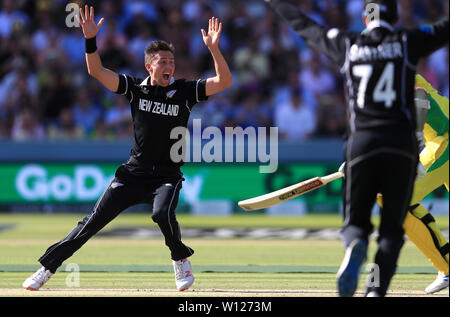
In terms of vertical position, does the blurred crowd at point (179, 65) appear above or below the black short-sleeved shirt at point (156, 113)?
above

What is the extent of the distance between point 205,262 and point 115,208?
7.83ft

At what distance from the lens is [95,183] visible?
14641mm

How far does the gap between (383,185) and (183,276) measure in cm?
221

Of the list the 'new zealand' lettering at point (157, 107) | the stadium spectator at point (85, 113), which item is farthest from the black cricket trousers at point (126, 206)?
the stadium spectator at point (85, 113)

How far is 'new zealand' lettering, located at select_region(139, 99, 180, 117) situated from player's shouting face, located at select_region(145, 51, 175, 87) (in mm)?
185

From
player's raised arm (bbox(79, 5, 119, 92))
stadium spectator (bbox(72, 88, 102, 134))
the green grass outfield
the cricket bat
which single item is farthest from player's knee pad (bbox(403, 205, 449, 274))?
stadium spectator (bbox(72, 88, 102, 134))

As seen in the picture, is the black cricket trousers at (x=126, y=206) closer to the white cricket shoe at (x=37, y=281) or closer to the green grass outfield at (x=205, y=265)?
the white cricket shoe at (x=37, y=281)

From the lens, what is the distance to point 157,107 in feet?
22.7

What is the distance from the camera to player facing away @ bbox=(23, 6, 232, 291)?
267 inches

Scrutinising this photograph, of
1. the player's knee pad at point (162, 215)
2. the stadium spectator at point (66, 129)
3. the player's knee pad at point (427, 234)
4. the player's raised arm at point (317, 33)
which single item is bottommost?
the player's knee pad at point (427, 234)

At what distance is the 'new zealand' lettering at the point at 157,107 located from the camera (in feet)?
22.7

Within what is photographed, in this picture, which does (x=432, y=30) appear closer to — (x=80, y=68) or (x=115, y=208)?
(x=115, y=208)

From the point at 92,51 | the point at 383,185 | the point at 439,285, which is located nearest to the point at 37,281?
the point at 92,51

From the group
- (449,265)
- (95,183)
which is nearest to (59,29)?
(95,183)
